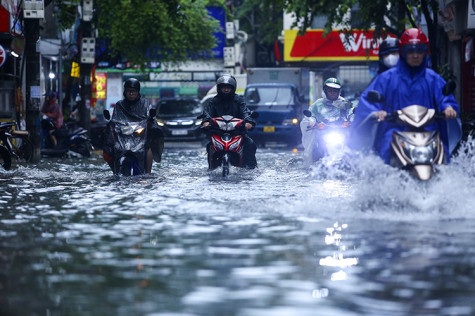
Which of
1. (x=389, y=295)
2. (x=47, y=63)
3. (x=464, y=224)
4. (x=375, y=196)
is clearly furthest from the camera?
(x=47, y=63)

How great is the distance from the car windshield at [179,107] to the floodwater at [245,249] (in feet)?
80.5

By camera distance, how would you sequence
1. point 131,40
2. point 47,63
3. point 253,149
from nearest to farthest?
1. point 253,149
2. point 47,63
3. point 131,40

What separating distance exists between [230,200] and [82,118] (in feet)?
72.8

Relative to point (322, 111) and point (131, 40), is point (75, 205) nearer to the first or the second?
point (322, 111)

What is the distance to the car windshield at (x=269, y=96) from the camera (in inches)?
1452

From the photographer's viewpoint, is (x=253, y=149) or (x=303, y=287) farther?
(x=253, y=149)

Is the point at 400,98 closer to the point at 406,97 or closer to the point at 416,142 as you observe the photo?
the point at 406,97

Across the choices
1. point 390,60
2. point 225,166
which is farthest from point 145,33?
point 390,60

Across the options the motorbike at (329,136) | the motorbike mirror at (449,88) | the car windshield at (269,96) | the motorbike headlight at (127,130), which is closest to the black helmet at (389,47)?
the motorbike mirror at (449,88)

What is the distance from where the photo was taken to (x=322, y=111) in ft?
63.3

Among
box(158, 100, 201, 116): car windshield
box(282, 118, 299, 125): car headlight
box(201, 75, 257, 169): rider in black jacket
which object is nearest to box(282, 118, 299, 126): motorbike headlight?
box(282, 118, 299, 125): car headlight

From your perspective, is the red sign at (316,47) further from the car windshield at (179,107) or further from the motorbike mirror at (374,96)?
the motorbike mirror at (374,96)

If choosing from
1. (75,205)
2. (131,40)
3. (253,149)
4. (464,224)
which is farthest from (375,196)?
(131,40)

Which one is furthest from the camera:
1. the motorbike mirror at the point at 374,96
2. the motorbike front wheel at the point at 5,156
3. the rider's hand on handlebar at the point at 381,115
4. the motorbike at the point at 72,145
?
the motorbike at the point at 72,145
